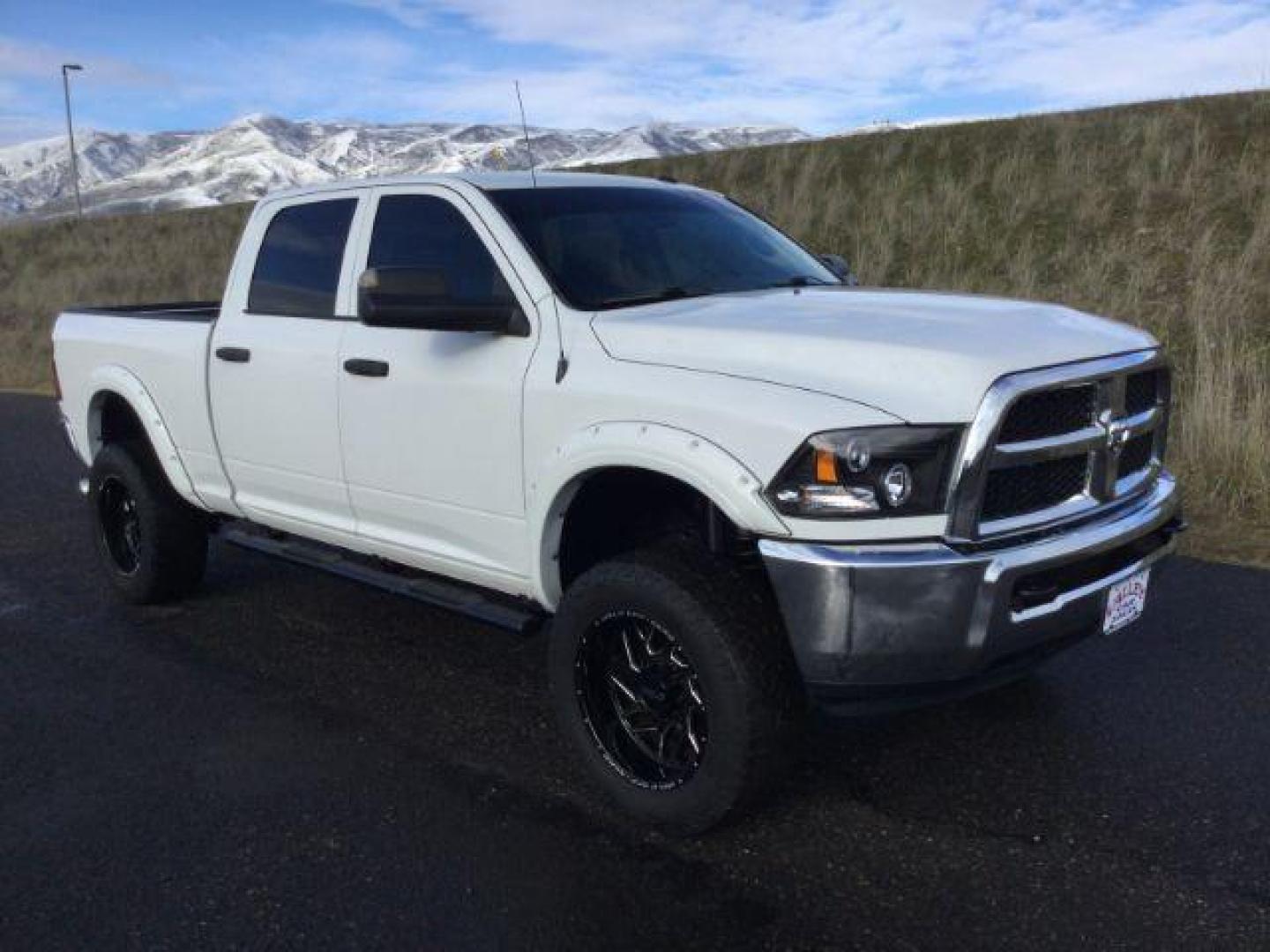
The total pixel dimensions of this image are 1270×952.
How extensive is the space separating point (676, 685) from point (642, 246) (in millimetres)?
1629

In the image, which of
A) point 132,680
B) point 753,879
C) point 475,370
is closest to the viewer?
point 753,879

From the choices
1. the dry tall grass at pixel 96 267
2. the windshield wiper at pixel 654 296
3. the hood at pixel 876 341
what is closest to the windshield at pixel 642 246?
the windshield wiper at pixel 654 296

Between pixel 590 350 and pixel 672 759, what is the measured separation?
1.24m

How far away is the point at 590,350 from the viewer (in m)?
3.45

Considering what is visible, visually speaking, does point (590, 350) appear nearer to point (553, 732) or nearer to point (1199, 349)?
point (553, 732)

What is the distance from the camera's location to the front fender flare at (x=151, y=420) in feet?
17.4

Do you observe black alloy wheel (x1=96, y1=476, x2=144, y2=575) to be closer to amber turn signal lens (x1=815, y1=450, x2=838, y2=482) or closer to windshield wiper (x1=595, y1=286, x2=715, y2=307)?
windshield wiper (x1=595, y1=286, x2=715, y2=307)

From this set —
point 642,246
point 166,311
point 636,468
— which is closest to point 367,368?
point 642,246

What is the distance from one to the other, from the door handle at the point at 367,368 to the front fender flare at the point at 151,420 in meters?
1.54

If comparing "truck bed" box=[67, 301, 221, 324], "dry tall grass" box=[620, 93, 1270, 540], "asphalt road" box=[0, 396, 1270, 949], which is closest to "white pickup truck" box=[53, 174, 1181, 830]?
"asphalt road" box=[0, 396, 1270, 949]

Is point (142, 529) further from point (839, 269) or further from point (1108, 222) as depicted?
point (1108, 222)

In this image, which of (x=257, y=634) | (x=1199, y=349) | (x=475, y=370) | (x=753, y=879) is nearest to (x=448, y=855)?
→ (x=753, y=879)

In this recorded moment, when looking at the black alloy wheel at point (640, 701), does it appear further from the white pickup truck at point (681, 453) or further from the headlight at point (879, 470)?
the headlight at point (879, 470)

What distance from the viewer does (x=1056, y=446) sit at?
3070mm
